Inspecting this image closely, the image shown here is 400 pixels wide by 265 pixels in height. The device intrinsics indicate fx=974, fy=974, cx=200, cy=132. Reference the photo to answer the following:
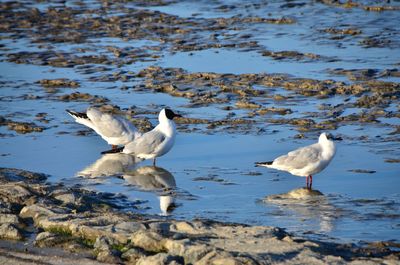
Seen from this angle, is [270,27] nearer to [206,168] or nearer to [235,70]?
[235,70]

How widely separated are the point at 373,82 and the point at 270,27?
5439 mm

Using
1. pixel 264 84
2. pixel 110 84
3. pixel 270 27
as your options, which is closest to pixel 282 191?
pixel 264 84

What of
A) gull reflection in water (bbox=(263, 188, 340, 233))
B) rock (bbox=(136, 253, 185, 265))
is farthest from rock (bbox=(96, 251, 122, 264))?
gull reflection in water (bbox=(263, 188, 340, 233))

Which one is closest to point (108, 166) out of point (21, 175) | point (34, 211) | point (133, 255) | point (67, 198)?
point (21, 175)

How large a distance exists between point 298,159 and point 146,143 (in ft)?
7.95

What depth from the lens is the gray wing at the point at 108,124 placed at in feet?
46.3

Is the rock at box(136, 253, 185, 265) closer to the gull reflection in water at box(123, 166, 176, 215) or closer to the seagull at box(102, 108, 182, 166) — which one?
the gull reflection in water at box(123, 166, 176, 215)

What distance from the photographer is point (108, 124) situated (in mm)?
14188

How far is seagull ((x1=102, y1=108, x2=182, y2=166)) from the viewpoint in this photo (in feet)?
43.5

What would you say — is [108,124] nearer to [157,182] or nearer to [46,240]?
[157,182]

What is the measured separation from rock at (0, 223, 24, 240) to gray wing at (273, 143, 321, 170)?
147 inches

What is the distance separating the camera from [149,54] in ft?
63.7

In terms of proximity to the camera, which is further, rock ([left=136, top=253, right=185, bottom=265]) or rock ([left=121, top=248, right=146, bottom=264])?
rock ([left=121, top=248, right=146, bottom=264])

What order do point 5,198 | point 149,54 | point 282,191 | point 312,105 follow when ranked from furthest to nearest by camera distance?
point 149,54 → point 312,105 → point 282,191 → point 5,198
